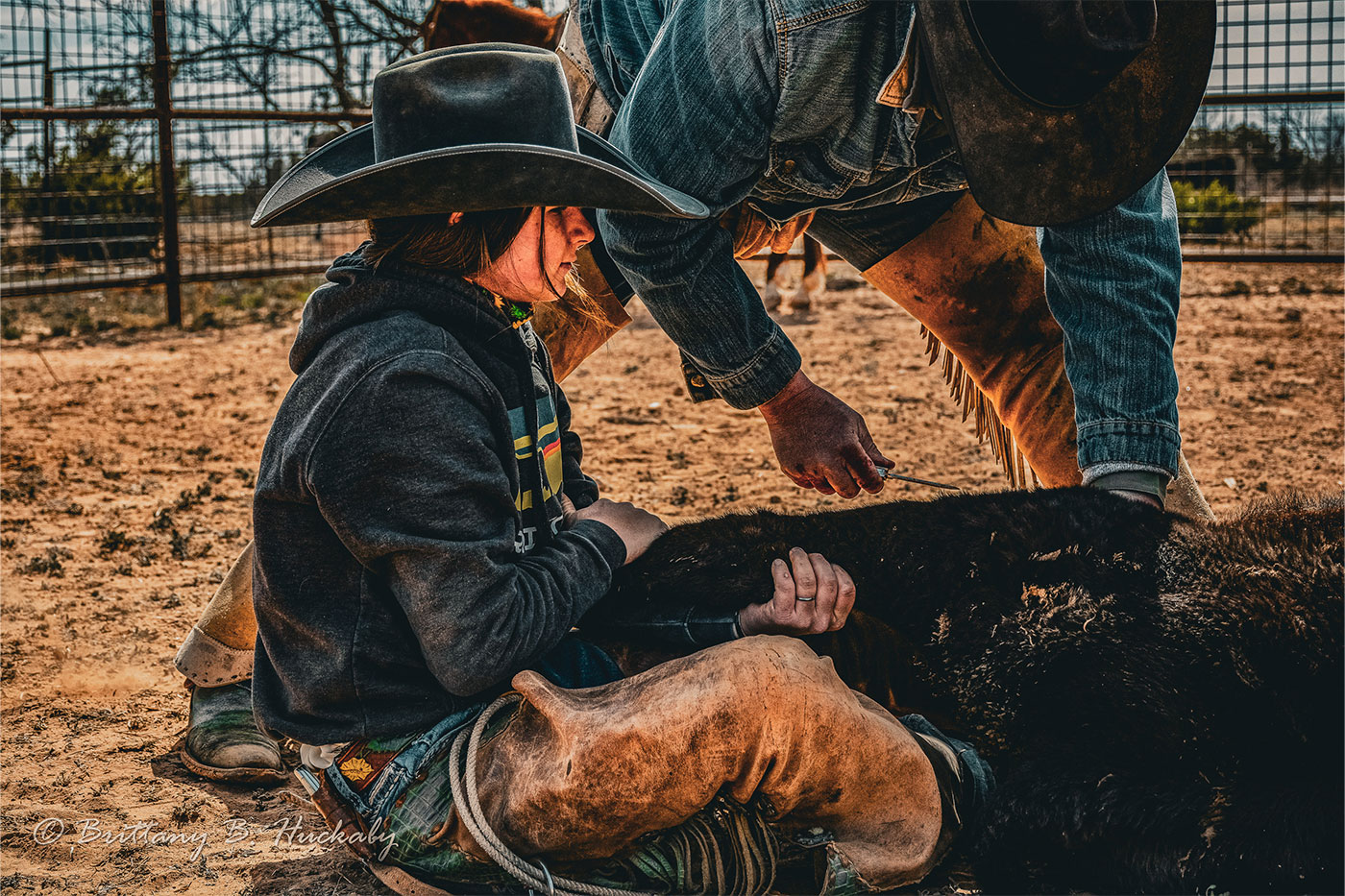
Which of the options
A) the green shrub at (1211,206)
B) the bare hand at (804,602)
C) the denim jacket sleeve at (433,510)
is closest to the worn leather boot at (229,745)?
the denim jacket sleeve at (433,510)

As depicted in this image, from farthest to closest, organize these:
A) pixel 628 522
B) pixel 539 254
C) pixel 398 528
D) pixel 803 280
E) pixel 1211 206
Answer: pixel 1211 206, pixel 803 280, pixel 628 522, pixel 539 254, pixel 398 528

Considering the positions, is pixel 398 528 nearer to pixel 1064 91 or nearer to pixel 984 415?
pixel 1064 91

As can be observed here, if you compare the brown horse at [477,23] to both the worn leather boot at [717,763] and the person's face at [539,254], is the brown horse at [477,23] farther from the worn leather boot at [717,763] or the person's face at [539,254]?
the worn leather boot at [717,763]

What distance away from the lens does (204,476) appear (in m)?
4.70

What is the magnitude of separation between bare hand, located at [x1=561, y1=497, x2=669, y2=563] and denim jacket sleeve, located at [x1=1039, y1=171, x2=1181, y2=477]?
0.94m

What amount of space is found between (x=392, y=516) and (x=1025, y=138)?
135 centimetres

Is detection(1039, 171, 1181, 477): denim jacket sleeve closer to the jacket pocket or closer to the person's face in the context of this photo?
the jacket pocket

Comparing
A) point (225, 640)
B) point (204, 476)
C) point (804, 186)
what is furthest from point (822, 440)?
point (204, 476)

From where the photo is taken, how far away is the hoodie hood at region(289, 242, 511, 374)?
1789mm

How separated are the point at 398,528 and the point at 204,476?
340cm

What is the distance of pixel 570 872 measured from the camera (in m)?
1.84

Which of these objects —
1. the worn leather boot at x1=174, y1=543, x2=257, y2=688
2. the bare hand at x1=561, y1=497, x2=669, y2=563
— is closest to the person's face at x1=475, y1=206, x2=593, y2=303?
the bare hand at x1=561, y1=497, x2=669, y2=563

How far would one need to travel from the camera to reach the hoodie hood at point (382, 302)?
1.79 m

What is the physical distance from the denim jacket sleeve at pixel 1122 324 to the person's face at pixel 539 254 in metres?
1.13
